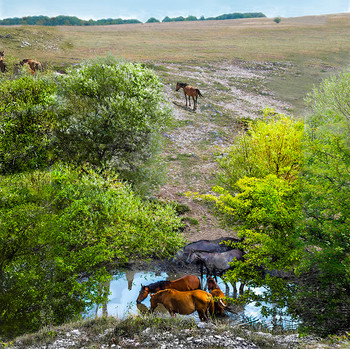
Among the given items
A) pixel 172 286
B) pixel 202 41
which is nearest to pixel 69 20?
pixel 202 41

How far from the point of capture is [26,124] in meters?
19.3

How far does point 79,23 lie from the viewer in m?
123

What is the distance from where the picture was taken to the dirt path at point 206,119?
31000 millimetres

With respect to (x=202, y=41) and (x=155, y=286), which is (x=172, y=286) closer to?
(x=155, y=286)

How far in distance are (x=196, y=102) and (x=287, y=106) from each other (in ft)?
60.9

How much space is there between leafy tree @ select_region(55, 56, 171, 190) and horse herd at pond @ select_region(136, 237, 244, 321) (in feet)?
25.6

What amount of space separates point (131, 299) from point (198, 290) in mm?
4826

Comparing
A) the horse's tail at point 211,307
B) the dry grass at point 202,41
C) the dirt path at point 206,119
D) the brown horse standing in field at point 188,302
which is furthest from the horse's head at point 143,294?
the dry grass at point 202,41

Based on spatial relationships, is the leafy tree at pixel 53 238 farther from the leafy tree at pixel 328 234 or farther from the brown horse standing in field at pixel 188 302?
the leafy tree at pixel 328 234

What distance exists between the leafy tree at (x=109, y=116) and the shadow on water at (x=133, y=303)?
7137 millimetres

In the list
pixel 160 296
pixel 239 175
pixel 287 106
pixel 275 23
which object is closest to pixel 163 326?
pixel 160 296

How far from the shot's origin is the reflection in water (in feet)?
54.4

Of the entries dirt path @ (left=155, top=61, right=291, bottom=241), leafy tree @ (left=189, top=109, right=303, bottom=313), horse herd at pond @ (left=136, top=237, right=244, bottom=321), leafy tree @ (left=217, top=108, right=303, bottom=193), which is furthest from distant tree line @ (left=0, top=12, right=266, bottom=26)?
horse herd at pond @ (left=136, top=237, right=244, bottom=321)

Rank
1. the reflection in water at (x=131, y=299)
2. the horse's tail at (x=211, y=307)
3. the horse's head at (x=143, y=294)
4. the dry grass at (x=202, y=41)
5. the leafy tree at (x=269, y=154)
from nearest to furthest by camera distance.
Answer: the horse's tail at (x=211, y=307) → the reflection in water at (x=131, y=299) → the horse's head at (x=143, y=294) → the leafy tree at (x=269, y=154) → the dry grass at (x=202, y=41)
